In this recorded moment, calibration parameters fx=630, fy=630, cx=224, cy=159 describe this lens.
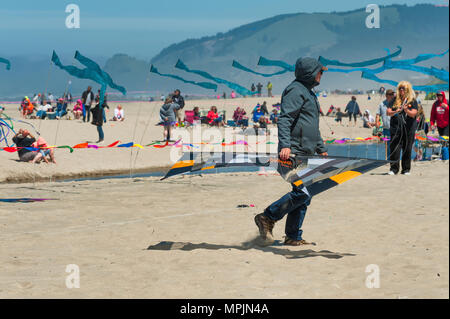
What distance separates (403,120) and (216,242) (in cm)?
581

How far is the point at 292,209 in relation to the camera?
5.77m

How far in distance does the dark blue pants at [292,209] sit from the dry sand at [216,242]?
0.21 metres

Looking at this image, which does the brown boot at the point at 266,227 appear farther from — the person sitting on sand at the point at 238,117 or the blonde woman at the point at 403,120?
the person sitting on sand at the point at 238,117

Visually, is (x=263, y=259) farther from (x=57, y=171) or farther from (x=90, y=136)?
(x=90, y=136)

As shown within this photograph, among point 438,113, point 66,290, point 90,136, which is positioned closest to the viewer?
point 66,290

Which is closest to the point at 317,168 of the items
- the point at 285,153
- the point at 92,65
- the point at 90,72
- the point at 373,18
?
the point at 285,153

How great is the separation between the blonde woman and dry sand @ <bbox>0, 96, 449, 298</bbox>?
0.50 m

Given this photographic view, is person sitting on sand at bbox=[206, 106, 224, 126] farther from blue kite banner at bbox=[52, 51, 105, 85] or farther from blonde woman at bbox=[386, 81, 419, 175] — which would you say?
blonde woman at bbox=[386, 81, 419, 175]

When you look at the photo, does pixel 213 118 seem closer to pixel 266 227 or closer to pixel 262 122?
pixel 262 122

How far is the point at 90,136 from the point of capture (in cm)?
2269

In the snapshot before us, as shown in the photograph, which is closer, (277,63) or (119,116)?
(277,63)
